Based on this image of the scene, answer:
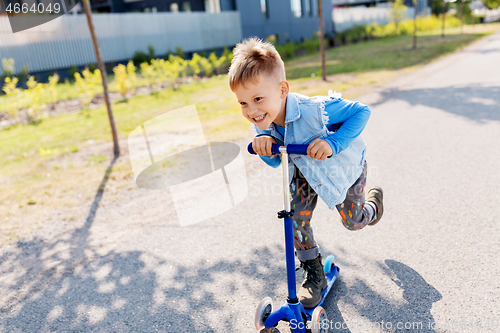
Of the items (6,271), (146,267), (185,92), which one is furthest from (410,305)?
(185,92)

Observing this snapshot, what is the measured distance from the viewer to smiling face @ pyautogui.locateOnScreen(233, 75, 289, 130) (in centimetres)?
197

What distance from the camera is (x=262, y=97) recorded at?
2012mm

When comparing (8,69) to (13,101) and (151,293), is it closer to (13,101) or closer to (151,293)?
(13,101)

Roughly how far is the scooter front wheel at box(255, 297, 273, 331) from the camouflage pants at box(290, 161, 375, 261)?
42cm

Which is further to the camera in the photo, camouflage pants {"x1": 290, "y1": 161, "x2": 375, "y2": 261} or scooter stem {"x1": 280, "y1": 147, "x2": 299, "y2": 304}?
camouflage pants {"x1": 290, "y1": 161, "x2": 375, "y2": 261}

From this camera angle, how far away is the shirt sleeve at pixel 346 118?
2.21 m

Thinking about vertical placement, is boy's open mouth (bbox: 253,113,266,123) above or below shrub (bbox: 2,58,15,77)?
below

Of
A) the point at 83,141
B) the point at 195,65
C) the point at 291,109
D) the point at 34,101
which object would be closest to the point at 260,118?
the point at 291,109

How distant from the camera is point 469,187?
4.05 metres

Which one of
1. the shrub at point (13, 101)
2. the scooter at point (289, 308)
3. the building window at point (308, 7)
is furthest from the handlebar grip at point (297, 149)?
the building window at point (308, 7)

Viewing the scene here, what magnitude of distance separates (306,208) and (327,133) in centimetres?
52

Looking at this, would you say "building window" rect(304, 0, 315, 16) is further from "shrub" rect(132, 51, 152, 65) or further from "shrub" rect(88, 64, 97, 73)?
"shrub" rect(88, 64, 97, 73)

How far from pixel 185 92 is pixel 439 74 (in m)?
7.63

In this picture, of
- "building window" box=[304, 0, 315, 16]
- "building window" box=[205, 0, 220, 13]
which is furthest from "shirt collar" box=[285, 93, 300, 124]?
"building window" box=[304, 0, 315, 16]
